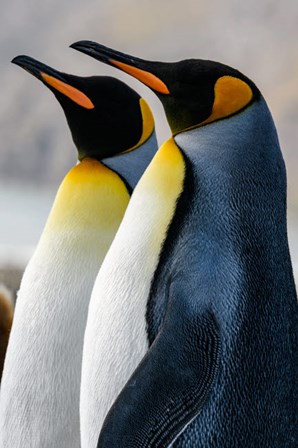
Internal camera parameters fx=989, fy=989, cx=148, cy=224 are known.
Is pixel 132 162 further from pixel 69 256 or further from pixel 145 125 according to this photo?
pixel 69 256

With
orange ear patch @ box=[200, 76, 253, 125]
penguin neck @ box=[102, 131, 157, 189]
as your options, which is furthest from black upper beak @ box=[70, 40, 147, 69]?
penguin neck @ box=[102, 131, 157, 189]

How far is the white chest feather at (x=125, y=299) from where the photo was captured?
1.79 metres

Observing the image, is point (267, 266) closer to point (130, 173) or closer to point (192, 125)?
point (192, 125)

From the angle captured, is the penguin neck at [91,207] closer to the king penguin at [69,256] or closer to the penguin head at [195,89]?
the king penguin at [69,256]

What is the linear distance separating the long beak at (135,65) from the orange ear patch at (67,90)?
28cm

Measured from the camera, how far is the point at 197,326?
167cm

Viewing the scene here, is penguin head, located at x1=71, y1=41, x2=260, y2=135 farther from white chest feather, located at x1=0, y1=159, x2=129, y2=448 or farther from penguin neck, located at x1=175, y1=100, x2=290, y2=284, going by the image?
white chest feather, located at x1=0, y1=159, x2=129, y2=448

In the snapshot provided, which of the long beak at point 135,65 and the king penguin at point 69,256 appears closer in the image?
the long beak at point 135,65

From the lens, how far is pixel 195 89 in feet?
6.24

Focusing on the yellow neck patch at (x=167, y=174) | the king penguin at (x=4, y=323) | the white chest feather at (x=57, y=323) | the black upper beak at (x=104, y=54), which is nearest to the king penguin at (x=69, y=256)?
the white chest feather at (x=57, y=323)

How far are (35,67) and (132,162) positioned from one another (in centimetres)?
33

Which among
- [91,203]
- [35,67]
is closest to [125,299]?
Answer: [91,203]

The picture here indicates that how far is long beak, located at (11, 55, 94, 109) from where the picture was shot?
2.31m

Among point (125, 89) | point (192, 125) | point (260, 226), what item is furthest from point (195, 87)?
point (125, 89)
